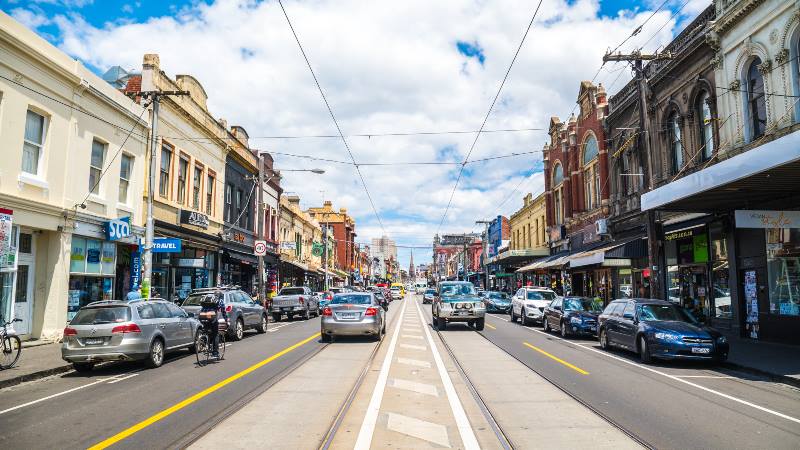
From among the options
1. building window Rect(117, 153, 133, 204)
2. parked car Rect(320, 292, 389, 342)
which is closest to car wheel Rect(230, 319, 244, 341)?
parked car Rect(320, 292, 389, 342)

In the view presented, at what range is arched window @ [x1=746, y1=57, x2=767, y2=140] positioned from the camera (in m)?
17.2

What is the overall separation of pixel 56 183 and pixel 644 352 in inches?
673

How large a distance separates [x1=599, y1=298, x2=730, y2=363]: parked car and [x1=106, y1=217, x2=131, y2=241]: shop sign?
53.0 ft

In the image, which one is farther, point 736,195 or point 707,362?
point 736,195

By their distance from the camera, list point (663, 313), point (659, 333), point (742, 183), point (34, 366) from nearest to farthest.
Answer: point (34, 366)
point (659, 333)
point (663, 313)
point (742, 183)

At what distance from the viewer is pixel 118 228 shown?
19391mm

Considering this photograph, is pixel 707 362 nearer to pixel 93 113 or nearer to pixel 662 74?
pixel 662 74

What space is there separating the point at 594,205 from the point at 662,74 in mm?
11897

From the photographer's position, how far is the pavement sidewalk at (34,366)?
10430 millimetres

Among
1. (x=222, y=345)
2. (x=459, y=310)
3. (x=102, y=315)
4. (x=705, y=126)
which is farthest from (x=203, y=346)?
(x=705, y=126)

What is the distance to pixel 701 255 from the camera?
823 inches

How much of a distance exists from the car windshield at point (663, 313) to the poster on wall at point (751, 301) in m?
5.30

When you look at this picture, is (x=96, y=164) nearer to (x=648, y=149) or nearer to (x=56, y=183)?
(x=56, y=183)

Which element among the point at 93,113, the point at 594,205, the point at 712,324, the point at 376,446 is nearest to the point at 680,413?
the point at 376,446
